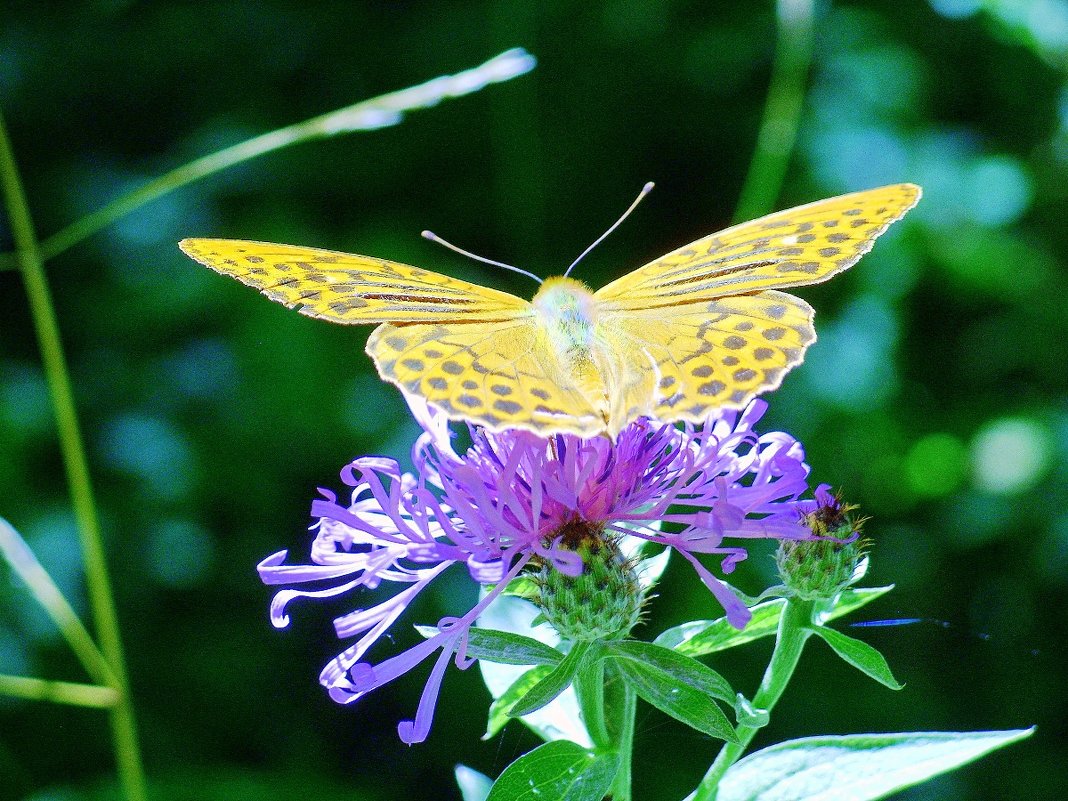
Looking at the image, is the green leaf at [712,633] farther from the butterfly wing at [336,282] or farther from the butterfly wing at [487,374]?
the butterfly wing at [336,282]

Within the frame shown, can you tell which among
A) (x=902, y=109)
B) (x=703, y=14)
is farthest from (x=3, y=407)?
(x=902, y=109)

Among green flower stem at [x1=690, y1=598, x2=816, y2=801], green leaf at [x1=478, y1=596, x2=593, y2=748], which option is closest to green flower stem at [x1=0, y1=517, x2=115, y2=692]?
green leaf at [x1=478, y1=596, x2=593, y2=748]

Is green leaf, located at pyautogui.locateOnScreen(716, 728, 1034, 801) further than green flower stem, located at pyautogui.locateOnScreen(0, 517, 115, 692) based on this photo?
No

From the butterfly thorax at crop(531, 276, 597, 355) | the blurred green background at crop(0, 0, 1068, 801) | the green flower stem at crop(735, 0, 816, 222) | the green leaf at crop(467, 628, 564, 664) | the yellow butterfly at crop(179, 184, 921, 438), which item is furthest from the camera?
the green flower stem at crop(735, 0, 816, 222)

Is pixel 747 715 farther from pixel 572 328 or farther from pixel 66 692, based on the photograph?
pixel 66 692

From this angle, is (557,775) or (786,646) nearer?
(557,775)

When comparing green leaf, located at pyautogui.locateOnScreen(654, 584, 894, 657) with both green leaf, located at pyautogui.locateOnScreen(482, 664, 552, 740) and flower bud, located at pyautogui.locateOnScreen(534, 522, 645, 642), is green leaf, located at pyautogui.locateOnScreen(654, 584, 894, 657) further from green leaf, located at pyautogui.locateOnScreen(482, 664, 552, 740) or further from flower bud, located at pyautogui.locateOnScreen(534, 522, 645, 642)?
green leaf, located at pyautogui.locateOnScreen(482, 664, 552, 740)

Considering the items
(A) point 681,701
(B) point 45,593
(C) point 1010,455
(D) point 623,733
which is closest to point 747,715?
(A) point 681,701
